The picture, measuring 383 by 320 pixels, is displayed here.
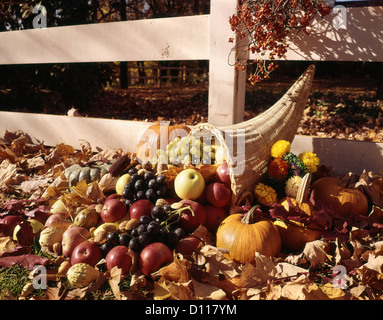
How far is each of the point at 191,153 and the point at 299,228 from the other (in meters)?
1.01

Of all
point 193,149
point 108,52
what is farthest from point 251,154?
point 108,52

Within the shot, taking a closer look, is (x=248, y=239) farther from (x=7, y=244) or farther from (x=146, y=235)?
(x=7, y=244)

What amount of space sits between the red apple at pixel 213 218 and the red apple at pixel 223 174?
0.70 feet

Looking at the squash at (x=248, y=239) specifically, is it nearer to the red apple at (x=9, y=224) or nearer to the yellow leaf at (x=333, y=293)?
the yellow leaf at (x=333, y=293)

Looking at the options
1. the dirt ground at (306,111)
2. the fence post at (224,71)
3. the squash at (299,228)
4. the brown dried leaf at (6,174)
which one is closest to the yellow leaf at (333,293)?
the squash at (299,228)

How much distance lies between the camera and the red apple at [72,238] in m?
1.93

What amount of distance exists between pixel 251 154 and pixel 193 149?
0.50 m

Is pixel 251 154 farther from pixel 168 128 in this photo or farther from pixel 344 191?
pixel 168 128

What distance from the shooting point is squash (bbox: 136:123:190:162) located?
3143 millimetres

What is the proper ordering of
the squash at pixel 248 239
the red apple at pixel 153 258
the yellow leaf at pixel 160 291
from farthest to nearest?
the squash at pixel 248 239 → the red apple at pixel 153 258 → the yellow leaf at pixel 160 291

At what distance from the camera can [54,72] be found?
6.11 meters

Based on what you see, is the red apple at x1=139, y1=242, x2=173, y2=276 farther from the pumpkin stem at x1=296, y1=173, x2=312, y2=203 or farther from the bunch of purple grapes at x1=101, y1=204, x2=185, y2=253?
the pumpkin stem at x1=296, y1=173, x2=312, y2=203

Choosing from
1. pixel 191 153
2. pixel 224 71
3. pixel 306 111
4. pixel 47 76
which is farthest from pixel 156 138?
pixel 47 76

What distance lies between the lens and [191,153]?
103 inches
